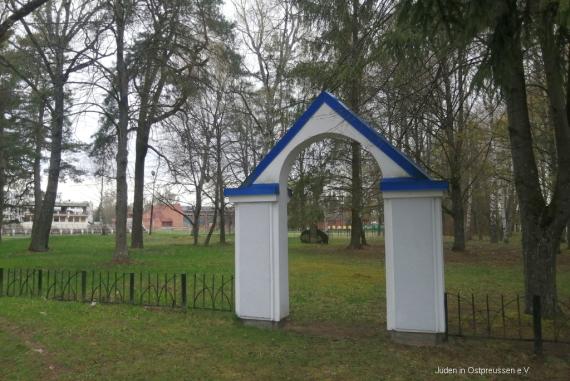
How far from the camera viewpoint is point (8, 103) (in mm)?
22828

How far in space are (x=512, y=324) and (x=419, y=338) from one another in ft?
6.55

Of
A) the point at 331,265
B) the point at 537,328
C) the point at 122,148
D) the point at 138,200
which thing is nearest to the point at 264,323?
the point at 537,328

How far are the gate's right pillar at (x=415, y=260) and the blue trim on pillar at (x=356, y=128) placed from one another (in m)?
0.25

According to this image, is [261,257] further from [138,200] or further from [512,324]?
[138,200]

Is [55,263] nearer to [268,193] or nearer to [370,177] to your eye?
[268,193]

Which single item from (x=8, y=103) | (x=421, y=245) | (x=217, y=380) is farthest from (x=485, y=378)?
(x=8, y=103)

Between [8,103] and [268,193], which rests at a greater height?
[8,103]

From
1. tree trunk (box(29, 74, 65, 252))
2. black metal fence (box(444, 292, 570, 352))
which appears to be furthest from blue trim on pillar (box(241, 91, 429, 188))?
tree trunk (box(29, 74, 65, 252))

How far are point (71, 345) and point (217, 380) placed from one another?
8.13ft

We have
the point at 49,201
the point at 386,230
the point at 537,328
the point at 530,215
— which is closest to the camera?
the point at 537,328

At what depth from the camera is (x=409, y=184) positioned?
6.65m

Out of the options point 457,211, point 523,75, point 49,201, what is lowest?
point 457,211

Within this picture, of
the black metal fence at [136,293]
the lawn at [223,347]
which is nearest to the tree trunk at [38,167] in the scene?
the black metal fence at [136,293]

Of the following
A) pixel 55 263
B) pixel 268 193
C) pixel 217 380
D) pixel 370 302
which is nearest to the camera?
pixel 217 380
